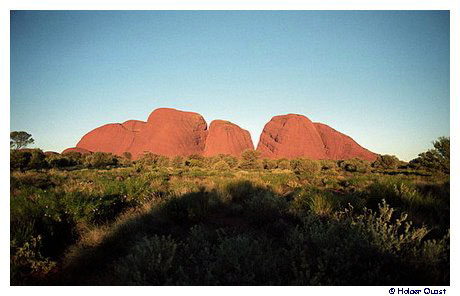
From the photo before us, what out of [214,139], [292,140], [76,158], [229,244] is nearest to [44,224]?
[229,244]

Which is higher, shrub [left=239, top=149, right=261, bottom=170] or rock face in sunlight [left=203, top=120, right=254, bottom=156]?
rock face in sunlight [left=203, top=120, right=254, bottom=156]

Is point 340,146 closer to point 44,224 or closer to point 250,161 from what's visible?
point 250,161

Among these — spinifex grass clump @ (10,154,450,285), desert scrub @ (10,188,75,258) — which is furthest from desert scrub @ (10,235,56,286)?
desert scrub @ (10,188,75,258)

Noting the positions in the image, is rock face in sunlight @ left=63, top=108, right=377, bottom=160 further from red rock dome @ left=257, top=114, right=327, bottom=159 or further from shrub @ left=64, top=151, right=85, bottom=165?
shrub @ left=64, top=151, right=85, bottom=165

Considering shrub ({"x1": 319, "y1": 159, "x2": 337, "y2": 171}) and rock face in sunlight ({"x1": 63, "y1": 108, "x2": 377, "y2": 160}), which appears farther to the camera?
rock face in sunlight ({"x1": 63, "y1": 108, "x2": 377, "y2": 160})

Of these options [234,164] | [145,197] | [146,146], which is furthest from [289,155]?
[145,197]

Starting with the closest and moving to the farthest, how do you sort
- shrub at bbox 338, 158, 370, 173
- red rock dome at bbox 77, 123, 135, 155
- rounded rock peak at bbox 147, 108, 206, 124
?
shrub at bbox 338, 158, 370, 173 → rounded rock peak at bbox 147, 108, 206, 124 → red rock dome at bbox 77, 123, 135, 155
